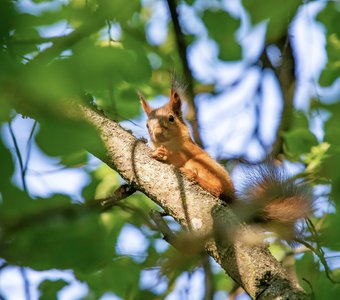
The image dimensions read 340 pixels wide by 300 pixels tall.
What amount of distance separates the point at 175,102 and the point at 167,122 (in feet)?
0.77

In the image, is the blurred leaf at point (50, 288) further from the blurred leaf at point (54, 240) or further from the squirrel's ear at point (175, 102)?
the squirrel's ear at point (175, 102)

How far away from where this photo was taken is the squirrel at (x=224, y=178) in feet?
10.5

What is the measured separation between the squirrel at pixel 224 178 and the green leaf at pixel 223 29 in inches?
25.1

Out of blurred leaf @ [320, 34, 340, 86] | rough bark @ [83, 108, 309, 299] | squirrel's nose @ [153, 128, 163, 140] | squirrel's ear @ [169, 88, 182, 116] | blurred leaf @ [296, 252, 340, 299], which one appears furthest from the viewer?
squirrel's ear @ [169, 88, 182, 116]

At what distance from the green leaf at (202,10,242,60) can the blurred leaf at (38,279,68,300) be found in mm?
1172

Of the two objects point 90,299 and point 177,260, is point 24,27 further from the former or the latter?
point 90,299

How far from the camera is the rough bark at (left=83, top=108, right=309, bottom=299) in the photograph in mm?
1938

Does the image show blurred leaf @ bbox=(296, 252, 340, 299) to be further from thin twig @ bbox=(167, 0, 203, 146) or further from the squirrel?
thin twig @ bbox=(167, 0, 203, 146)

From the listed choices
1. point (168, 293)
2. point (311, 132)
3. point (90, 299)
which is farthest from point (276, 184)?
point (90, 299)

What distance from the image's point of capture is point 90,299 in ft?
7.48

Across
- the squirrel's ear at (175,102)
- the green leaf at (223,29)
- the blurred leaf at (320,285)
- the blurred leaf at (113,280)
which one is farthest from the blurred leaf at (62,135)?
the squirrel's ear at (175,102)

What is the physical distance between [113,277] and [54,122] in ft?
5.96

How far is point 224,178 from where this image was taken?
155 inches

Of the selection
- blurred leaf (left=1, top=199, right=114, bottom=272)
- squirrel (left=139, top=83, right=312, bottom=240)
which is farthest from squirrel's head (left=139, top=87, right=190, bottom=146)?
blurred leaf (left=1, top=199, right=114, bottom=272)
